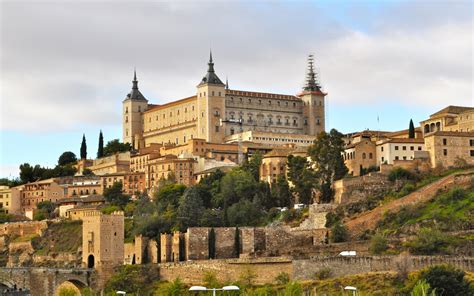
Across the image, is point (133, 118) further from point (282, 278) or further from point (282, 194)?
point (282, 278)

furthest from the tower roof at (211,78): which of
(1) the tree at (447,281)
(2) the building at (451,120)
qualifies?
(1) the tree at (447,281)

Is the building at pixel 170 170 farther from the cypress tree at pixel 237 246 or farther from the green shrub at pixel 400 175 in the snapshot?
the cypress tree at pixel 237 246

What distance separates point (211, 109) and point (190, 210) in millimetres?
29449

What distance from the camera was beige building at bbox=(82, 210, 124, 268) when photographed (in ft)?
259

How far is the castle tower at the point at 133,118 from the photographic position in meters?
125

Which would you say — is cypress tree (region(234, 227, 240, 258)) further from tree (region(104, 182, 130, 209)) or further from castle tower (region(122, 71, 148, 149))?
castle tower (region(122, 71, 148, 149))

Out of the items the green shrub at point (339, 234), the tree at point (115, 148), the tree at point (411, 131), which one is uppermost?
the tree at point (115, 148)

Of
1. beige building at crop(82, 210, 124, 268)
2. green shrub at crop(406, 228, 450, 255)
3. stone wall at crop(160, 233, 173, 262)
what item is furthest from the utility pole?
green shrub at crop(406, 228, 450, 255)

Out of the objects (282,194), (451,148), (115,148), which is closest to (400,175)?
(451,148)

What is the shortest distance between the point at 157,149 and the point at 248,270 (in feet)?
151

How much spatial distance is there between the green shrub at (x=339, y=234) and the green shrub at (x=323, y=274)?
24.2ft

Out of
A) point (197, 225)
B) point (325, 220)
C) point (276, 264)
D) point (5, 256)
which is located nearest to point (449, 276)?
point (276, 264)

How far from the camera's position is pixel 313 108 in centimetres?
12075

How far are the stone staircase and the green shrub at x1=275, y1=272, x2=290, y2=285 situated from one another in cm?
791
